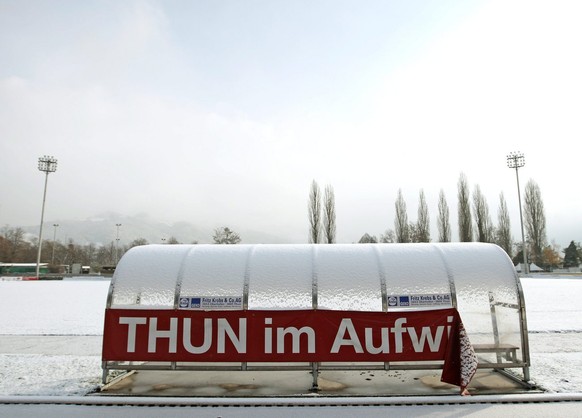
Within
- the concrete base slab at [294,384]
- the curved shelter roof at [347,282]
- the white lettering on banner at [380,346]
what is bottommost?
the concrete base slab at [294,384]

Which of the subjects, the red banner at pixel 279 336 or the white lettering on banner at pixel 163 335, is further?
the white lettering on banner at pixel 163 335

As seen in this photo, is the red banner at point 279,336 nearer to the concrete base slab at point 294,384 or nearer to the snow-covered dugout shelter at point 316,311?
the snow-covered dugout shelter at point 316,311

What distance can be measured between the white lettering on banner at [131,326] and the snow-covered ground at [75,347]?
1018 mm

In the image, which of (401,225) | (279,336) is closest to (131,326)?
(279,336)

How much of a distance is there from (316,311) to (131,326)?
12.9ft

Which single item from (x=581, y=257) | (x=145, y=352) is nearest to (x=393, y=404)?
(x=145, y=352)

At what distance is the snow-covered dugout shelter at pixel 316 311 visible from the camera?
834 centimetres

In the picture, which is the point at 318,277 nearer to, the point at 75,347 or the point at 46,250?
the point at 75,347

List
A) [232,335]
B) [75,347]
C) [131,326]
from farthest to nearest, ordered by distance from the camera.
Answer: [75,347]
[131,326]
[232,335]

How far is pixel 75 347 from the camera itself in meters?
12.0

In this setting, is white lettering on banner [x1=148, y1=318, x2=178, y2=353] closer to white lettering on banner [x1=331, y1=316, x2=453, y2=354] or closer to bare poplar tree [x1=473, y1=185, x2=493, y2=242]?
white lettering on banner [x1=331, y1=316, x2=453, y2=354]

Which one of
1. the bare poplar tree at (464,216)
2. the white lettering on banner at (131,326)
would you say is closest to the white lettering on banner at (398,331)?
the white lettering on banner at (131,326)

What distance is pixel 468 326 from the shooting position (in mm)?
8695

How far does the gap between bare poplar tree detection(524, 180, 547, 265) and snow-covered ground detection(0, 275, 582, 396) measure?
4983cm
